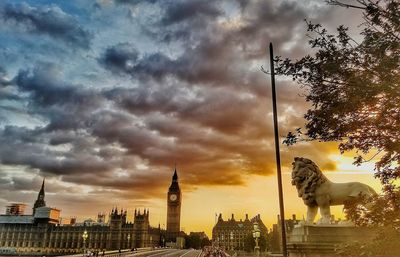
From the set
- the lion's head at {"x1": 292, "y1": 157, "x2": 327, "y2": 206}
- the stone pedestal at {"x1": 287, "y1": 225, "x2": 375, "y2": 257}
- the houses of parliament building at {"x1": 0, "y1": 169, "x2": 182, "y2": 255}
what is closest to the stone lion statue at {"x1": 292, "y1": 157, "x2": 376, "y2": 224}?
the lion's head at {"x1": 292, "y1": 157, "x2": 327, "y2": 206}

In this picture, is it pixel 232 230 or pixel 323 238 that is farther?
pixel 232 230

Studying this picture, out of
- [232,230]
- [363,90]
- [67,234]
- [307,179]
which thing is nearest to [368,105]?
[363,90]

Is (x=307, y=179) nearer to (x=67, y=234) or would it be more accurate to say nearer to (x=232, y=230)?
(x=232, y=230)

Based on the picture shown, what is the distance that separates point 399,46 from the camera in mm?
7625

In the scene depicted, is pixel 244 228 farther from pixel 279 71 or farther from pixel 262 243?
pixel 279 71

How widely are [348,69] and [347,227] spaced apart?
7.47 m

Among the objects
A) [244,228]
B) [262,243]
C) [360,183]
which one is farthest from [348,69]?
[244,228]

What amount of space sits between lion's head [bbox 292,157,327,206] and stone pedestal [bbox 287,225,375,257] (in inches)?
47.7

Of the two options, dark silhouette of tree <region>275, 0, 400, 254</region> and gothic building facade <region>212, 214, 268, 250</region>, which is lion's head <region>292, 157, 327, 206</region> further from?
gothic building facade <region>212, 214, 268, 250</region>

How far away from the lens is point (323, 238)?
13.2m

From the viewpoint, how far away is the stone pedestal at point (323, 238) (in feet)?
42.7

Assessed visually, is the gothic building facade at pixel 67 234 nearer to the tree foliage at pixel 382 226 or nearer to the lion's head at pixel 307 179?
the lion's head at pixel 307 179

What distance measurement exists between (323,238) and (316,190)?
6.05 feet

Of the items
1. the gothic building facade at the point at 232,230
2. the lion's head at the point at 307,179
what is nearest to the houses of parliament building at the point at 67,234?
the gothic building facade at the point at 232,230
